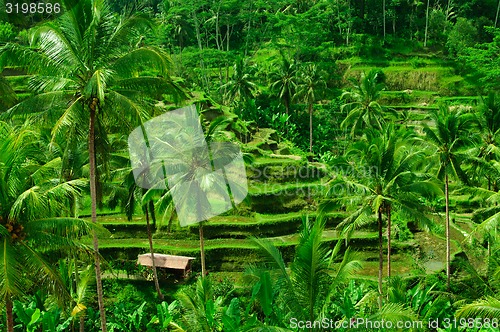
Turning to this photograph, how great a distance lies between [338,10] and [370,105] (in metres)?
21.4

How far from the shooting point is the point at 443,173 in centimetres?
2147

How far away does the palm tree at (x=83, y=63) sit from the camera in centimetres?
1223

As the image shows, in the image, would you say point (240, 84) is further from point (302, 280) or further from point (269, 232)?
point (302, 280)

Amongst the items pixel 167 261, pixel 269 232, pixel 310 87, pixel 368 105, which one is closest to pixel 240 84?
pixel 310 87

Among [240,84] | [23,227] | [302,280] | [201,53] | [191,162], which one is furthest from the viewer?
[201,53]

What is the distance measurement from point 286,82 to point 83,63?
31.7 m

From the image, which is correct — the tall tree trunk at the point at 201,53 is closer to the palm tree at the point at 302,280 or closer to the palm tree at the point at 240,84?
the palm tree at the point at 240,84

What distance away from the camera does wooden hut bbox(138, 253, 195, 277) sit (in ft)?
73.3

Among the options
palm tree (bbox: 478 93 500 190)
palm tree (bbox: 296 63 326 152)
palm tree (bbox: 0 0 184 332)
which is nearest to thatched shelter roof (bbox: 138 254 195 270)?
palm tree (bbox: 0 0 184 332)

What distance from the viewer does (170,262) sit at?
2250 centimetres

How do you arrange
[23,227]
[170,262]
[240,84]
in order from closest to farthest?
1. [23,227]
2. [170,262]
3. [240,84]

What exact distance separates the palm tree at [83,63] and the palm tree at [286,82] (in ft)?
101

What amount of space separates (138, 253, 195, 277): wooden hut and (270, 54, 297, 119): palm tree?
76.6 feet

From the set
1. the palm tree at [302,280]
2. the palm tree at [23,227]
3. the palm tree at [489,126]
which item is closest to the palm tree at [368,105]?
the palm tree at [489,126]
